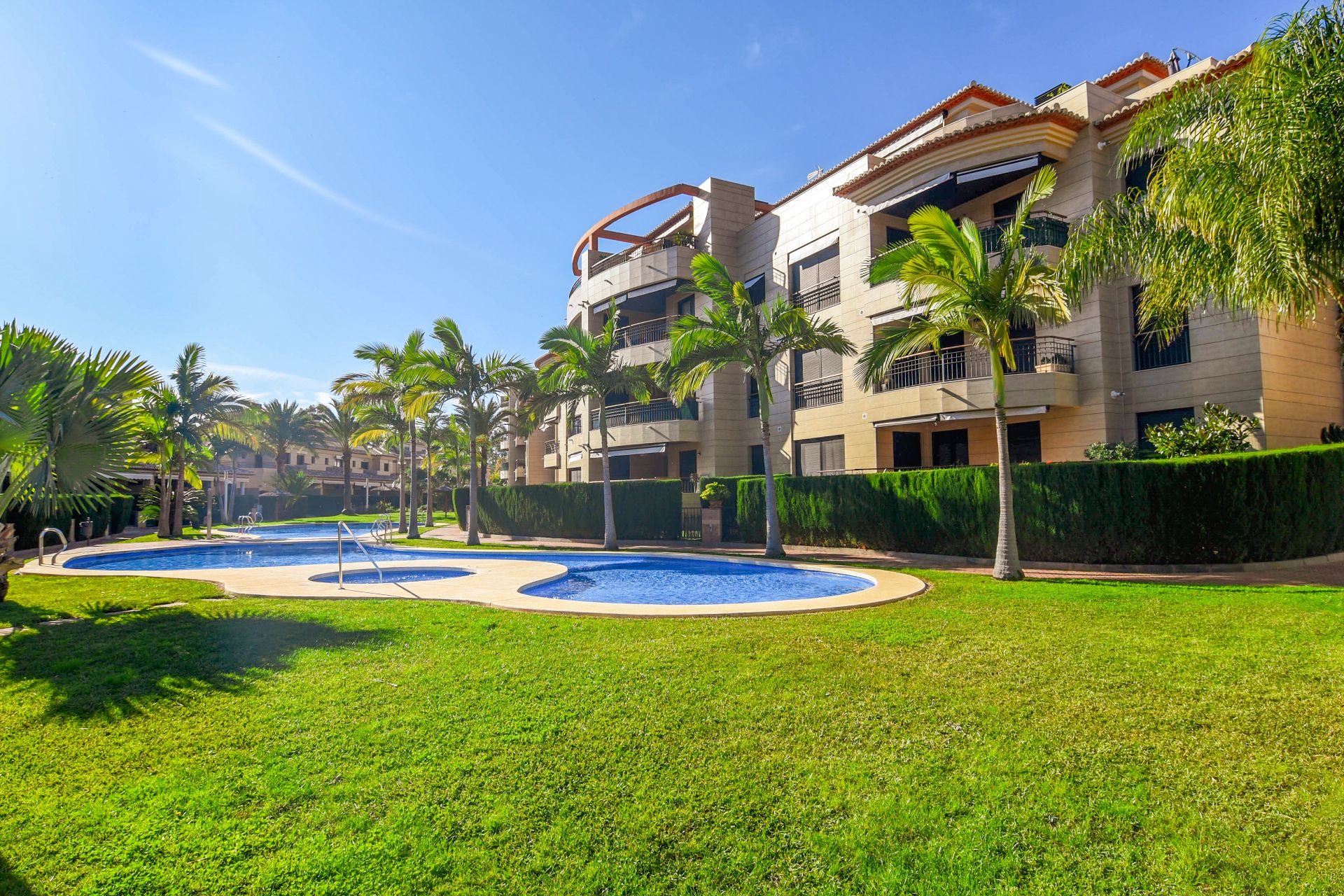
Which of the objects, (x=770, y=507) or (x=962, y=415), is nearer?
(x=770, y=507)

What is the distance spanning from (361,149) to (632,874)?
14.4m

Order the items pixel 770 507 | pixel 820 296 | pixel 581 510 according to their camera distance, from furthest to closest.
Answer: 1. pixel 581 510
2. pixel 820 296
3. pixel 770 507

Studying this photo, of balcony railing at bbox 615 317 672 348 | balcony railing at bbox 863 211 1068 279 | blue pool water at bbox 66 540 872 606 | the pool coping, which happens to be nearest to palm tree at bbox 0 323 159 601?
the pool coping

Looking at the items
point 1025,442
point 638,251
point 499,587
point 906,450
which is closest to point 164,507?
point 638,251

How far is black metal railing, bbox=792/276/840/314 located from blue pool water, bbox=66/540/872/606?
39.0ft

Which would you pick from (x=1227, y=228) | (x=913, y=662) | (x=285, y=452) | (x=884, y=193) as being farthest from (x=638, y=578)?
(x=285, y=452)

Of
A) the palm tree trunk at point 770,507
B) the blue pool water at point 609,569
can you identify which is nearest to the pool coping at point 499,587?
the blue pool water at point 609,569

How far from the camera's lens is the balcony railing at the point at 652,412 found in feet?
95.8

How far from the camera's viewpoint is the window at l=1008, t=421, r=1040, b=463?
67.3 ft

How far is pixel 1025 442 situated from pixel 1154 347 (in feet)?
13.8

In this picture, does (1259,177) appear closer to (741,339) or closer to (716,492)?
(741,339)

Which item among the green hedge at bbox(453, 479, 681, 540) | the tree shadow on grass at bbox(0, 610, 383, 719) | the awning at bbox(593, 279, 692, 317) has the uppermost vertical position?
the awning at bbox(593, 279, 692, 317)

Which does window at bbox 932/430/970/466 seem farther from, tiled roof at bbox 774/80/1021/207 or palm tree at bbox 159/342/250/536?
palm tree at bbox 159/342/250/536

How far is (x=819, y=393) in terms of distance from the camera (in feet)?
84.4
